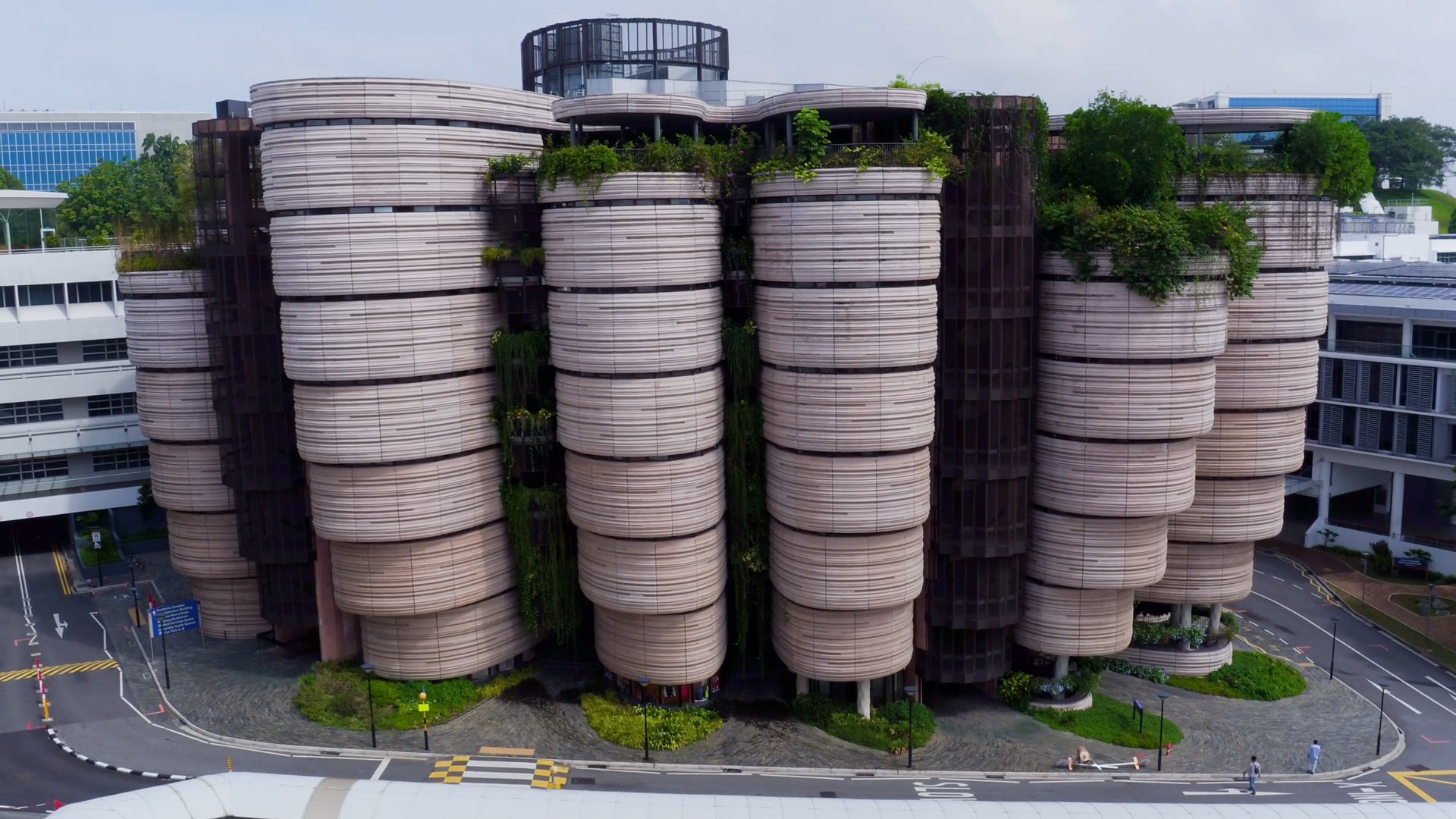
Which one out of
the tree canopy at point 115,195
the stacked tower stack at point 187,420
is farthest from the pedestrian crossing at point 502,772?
the tree canopy at point 115,195

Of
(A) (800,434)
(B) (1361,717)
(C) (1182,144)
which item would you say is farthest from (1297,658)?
(A) (800,434)

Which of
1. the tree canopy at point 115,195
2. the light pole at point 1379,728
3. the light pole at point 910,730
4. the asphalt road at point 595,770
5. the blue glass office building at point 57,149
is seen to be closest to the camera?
the asphalt road at point 595,770

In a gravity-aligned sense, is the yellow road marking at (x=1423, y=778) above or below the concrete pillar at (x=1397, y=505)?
below

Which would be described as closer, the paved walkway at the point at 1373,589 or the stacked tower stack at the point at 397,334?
the stacked tower stack at the point at 397,334

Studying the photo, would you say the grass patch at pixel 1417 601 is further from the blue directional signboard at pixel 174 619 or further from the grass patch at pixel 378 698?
the blue directional signboard at pixel 174 619

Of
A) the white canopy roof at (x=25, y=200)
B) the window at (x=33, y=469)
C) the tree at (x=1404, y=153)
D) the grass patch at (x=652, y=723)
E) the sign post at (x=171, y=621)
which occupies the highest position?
the tree at (x=1404, y=153)

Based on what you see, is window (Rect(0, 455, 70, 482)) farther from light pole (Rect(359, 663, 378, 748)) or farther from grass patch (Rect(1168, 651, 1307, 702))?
grass patch (Rect(1168, 651, 1307, 702))
